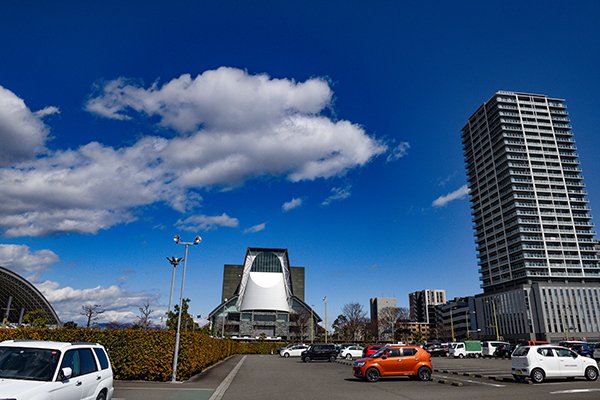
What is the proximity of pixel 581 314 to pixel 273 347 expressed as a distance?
308ft

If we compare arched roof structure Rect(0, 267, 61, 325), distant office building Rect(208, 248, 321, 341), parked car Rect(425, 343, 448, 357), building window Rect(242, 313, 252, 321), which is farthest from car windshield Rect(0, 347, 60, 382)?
building window Rect(242, 313, 252, 321)

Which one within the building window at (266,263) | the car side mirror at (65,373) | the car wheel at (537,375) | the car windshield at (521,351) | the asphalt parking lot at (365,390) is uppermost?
the building window at (266,263)

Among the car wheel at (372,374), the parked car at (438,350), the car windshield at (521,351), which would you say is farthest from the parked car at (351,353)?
Answer: the car windshield at (521,351)

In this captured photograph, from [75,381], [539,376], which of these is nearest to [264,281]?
[539,376]

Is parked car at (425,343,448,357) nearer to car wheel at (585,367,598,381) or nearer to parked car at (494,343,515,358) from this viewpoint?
parked car at (494,343,515,358)

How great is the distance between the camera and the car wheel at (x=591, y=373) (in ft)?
59.0

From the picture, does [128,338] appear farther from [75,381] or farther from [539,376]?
[539,376]

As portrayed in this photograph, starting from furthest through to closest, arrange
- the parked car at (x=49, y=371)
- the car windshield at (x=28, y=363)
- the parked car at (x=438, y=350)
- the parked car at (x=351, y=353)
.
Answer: the parked car at (x=438, y=350) < the parked car at (x=351, y=353) < the car windshield at (x=28, y=363) < the parked car at (x=49, y=371)

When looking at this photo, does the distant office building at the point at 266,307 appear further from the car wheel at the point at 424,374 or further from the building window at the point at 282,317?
the car wheel at the point at 424,374

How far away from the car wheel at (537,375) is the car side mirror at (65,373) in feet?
58.4

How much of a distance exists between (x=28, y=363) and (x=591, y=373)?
840 inches

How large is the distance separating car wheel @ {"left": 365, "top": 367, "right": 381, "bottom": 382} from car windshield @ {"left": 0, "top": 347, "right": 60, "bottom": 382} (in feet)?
47.1

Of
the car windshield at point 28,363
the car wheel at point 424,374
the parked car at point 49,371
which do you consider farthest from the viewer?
the car wheel at point 424,374

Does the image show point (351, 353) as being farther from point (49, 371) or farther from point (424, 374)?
point (49, 371)
